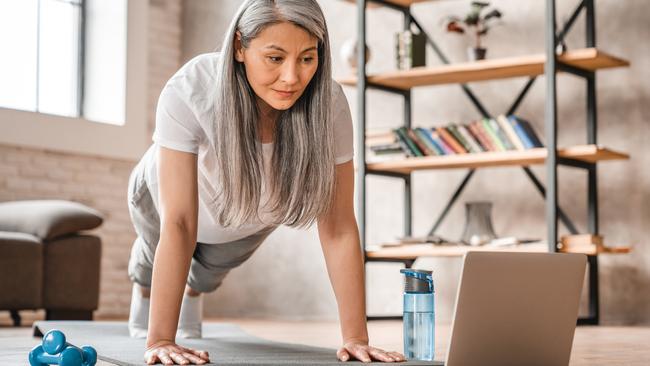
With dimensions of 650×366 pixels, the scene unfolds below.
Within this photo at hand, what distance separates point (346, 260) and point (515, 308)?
43 centimetres

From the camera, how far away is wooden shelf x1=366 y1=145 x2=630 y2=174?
3916 millimetres

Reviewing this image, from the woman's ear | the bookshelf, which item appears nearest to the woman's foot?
the woman's ear

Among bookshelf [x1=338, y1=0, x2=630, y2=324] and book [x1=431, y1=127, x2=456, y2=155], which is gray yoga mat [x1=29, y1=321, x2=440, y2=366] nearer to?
bookshelf [x1=338, y1=0, x2=630, y2=324]

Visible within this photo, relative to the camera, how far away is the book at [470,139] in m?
4.25

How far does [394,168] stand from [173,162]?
2603 millimetres

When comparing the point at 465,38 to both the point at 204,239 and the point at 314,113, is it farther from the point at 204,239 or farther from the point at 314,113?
the point at 314,113

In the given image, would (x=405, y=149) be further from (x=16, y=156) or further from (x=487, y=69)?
(x=16, y=156)

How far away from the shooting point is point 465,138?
4.29 metres

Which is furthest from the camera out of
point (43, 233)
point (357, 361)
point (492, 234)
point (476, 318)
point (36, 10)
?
point (36, 10)

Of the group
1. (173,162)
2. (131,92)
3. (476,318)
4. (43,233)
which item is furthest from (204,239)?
(131,92)

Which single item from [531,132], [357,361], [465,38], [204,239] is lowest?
[357,361]

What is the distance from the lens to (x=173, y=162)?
1918mm

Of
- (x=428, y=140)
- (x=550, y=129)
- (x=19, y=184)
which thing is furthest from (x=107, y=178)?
(x=550, y=129)

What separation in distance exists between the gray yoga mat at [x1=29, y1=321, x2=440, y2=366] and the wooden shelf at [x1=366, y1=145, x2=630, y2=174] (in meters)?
1.28
